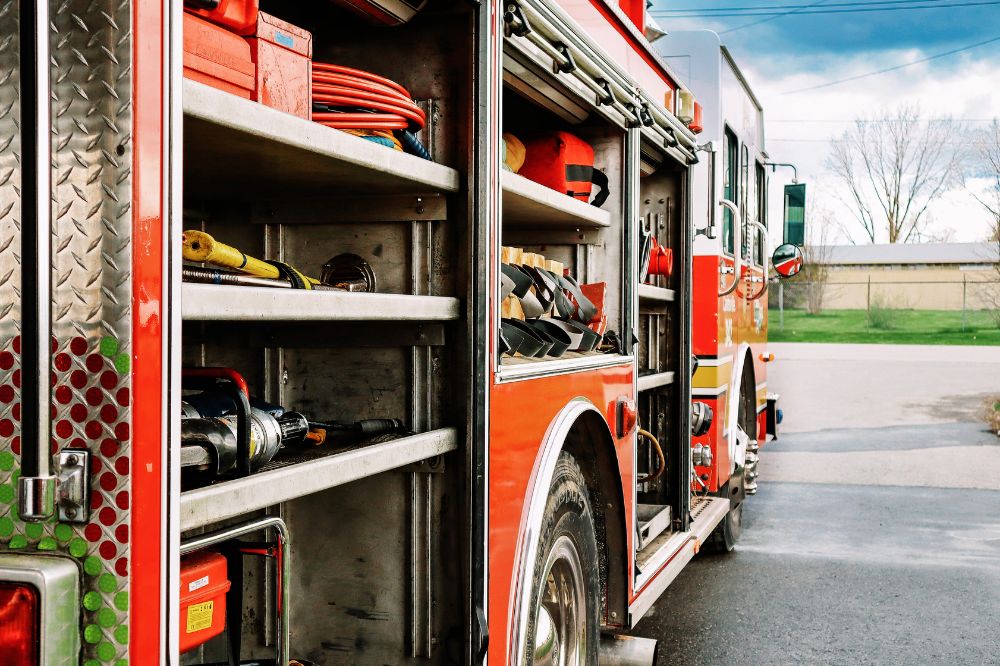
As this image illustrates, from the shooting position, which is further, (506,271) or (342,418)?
(506,271)

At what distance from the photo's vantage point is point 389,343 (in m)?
2.55

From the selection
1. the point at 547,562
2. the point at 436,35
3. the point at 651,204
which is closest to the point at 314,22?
the point at 436,35

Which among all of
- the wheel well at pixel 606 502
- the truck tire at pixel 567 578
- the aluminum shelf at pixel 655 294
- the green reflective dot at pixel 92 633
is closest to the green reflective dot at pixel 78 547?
the green reflective dot at pixel 92 633

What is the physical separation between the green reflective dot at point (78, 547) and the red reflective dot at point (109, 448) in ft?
0.42

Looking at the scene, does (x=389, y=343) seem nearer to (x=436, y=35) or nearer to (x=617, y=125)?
(x=436, y=35)

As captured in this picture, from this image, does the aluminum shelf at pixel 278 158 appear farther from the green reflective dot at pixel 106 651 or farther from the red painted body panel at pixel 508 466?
the green reflective dot at pixel 106 651

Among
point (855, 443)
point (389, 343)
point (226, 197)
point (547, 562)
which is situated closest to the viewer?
point (389, 343)

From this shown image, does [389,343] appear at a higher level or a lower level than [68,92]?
lower

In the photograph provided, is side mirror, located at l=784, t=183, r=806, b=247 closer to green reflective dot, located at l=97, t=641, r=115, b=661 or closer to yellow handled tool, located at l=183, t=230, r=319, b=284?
yellow handled tool, located at l=183, t=230, r=319, b=284

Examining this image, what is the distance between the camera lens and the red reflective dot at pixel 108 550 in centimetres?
142

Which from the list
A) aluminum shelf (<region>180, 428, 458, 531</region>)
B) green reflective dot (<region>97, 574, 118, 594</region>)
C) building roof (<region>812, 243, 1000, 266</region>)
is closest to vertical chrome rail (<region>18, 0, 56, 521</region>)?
green reflective dot (<region>97, 574, 118, 594</region>)

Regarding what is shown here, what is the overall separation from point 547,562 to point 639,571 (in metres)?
1.14

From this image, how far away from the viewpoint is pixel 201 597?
6.40 feet

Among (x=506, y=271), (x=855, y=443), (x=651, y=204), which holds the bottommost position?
(x=855, y=443)
